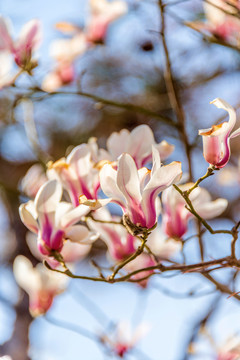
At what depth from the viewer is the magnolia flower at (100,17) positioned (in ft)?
4.14

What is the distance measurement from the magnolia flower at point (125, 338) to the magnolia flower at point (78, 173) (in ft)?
1.76

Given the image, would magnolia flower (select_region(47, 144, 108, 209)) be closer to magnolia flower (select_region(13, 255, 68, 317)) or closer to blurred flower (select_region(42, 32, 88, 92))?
magnolia flower (select_region(13, 255, 68, 317))

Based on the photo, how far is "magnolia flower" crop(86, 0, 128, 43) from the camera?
126 cm

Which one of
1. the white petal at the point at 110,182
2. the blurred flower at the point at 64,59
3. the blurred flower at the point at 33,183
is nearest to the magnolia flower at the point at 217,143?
the white petal at the point at 110,182

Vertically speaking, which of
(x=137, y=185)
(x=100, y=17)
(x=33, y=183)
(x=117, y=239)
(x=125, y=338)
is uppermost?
(x=137, y=185)

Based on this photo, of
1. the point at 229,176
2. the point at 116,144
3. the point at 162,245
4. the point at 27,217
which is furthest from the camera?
the point at 229,176

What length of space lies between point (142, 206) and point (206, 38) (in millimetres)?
457

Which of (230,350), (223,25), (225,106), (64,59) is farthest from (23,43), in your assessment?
(230,350)

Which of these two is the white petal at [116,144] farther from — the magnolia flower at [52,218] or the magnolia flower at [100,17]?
the magnolia flower at [100,17]

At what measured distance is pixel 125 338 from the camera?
1.22 metres

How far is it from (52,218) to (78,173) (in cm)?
8

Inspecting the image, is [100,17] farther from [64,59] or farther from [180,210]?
[180,210]

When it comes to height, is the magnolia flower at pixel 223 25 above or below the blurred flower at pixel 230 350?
above

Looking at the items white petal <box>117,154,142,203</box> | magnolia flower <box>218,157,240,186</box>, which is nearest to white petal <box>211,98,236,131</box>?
white petal <box>117,154,142,203</box>
